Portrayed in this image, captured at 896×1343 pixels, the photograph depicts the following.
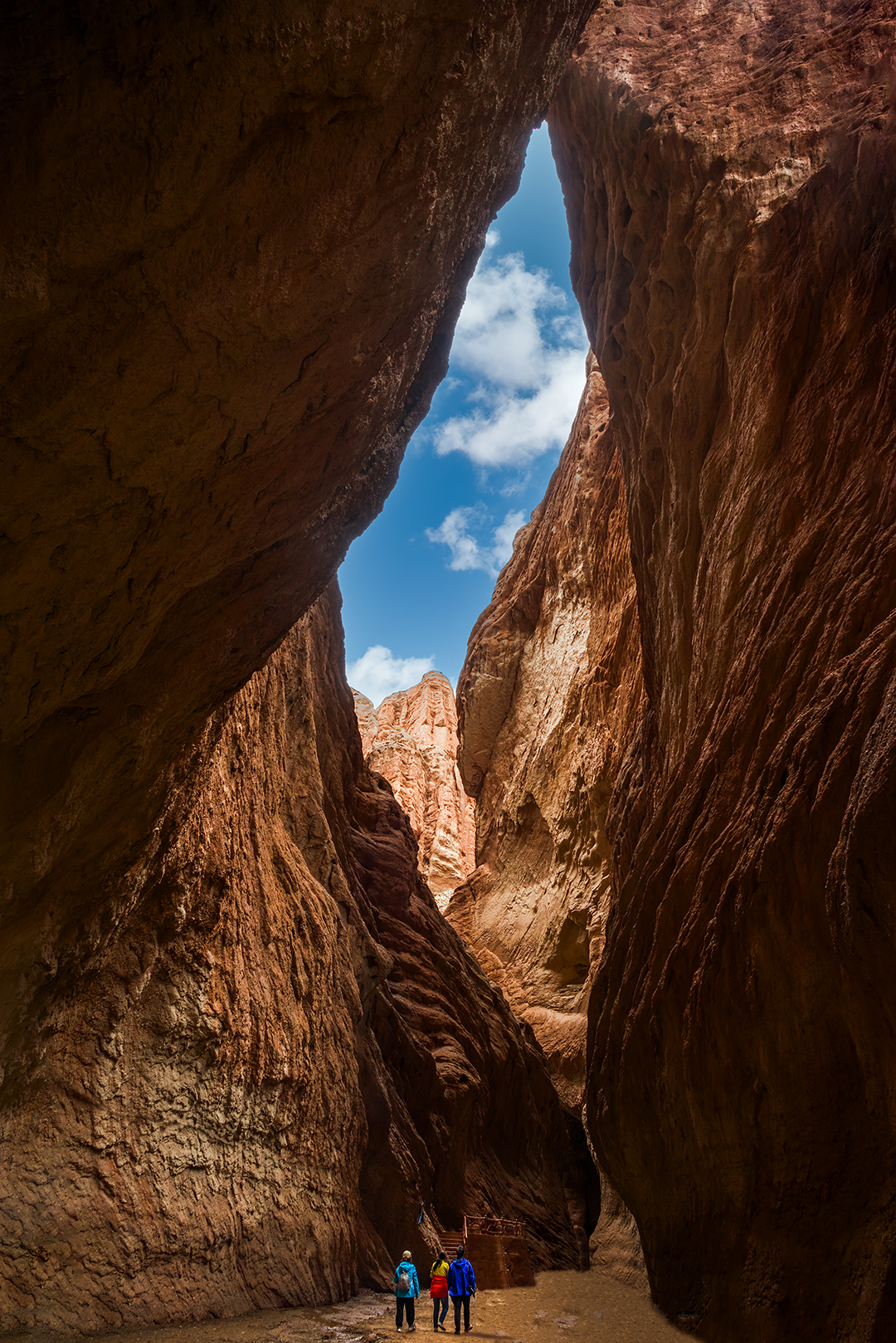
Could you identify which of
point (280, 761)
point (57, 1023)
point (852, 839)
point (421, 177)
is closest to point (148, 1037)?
point (57, 1023)

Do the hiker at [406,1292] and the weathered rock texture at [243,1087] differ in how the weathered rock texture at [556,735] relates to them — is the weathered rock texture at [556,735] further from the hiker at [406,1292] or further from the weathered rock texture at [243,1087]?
the hiker at [406,1292]

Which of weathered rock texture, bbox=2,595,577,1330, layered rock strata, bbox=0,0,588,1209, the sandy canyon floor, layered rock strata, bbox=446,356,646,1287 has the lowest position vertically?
the sandy canyon floor

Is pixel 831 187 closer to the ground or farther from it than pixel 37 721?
farther from it

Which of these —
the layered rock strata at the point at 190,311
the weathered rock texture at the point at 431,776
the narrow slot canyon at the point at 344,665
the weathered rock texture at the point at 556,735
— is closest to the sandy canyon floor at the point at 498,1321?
the narrow slot canyon at the point at 344,665

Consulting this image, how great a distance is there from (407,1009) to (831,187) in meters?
13.6

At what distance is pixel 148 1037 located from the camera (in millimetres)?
7746

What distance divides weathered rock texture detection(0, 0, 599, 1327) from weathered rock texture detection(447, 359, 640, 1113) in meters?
12.6

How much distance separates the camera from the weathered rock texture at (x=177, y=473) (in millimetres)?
2783

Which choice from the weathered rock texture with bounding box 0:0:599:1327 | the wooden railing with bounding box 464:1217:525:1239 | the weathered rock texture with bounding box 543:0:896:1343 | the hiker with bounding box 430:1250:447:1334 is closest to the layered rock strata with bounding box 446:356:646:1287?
the wooden railing with bounding box 464:1217:525:1239

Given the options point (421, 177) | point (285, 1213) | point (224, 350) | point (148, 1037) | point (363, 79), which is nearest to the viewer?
point (363, 79)

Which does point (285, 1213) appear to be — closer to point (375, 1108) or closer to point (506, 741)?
point (375, 1108)

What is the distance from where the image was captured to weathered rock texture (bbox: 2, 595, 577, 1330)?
6.80 meters

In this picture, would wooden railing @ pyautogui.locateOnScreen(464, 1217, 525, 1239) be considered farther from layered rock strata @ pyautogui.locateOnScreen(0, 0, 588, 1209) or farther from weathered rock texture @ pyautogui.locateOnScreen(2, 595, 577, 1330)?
layered rock strata @ pyautogui.locateOnScreen(0, 0, 588, 1209)

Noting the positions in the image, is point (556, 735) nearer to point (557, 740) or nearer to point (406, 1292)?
point (557, 740)
